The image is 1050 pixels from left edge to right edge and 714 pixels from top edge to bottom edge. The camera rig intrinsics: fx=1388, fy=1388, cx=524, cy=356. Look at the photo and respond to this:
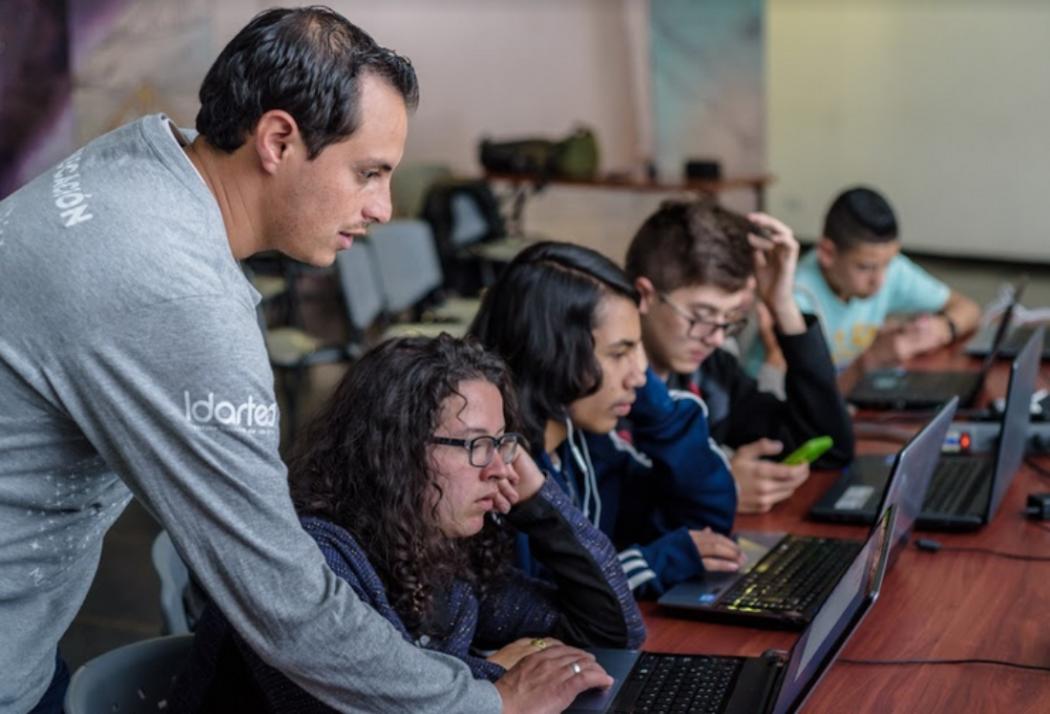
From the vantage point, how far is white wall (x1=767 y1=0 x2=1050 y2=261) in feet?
26.9

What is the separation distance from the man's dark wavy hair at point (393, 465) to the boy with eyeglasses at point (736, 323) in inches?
34.1

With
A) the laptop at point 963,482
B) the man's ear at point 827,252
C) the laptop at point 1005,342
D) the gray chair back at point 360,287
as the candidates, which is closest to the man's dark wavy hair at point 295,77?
the laptop at point 963,482

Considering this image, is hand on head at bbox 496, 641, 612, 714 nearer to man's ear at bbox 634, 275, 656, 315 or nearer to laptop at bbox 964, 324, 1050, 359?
man's ear at bbox 634, 275, 656, 315

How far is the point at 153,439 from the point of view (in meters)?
1.19

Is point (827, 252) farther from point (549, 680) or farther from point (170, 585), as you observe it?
point (549, 680)

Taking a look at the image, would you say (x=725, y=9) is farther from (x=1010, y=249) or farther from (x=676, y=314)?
(x=676, y=314)

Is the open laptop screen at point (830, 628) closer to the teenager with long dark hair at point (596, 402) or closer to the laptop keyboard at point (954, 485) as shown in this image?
the teenager with long dark hair at point (596, 402)

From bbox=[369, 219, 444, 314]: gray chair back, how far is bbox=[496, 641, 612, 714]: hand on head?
3.51m

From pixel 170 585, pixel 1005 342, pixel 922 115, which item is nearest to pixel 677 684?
pixel 170 585

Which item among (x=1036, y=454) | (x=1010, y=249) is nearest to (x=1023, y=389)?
(x=1036, y=454)

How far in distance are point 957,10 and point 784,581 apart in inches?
281

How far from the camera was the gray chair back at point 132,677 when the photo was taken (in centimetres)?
161

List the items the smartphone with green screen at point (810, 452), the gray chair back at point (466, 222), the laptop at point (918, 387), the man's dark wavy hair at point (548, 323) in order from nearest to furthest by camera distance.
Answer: the man's dark wavy hair at point (548, 323) < the smartphone with green screen at point (810, 452) < the laptop at point (918, 387) < the gray chair back at point (466, 222)

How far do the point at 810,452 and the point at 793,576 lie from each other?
22.1 inches
